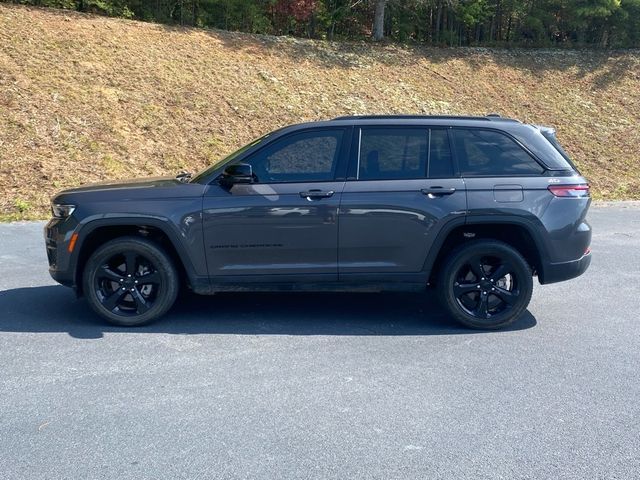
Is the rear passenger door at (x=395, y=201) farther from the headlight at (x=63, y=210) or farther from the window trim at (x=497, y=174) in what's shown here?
the headlight at (x=63, y=210)

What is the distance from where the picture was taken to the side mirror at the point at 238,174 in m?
5.75

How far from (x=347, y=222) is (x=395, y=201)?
441mm

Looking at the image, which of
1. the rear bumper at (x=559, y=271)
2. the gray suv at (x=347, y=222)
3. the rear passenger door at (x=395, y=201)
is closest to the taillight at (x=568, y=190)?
the gray suv at (x=347, y=222)

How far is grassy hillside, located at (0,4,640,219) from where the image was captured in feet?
45.9

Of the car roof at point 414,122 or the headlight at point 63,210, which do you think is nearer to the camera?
the headlight at point 63,210

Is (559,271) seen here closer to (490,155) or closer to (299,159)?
(490,155)

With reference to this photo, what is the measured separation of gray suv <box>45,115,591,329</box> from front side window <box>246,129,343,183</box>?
1 cm

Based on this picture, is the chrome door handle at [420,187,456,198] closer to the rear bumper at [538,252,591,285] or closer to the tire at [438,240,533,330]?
the tire at [438,240,533,330]

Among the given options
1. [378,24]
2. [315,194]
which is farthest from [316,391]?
[378,24]

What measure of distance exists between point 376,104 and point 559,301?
12770mm

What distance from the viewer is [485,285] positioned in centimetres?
598

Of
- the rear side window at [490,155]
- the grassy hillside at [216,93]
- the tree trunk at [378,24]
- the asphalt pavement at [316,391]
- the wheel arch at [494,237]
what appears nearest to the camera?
the asphalt pavement at [316,391]

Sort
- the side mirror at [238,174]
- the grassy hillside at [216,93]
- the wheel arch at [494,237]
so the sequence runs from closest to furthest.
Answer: the side mirror at [238,174] < the wheel arch at [494,237] < the grassy hillside at [216,93]

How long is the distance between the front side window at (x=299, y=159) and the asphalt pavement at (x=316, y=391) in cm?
131
